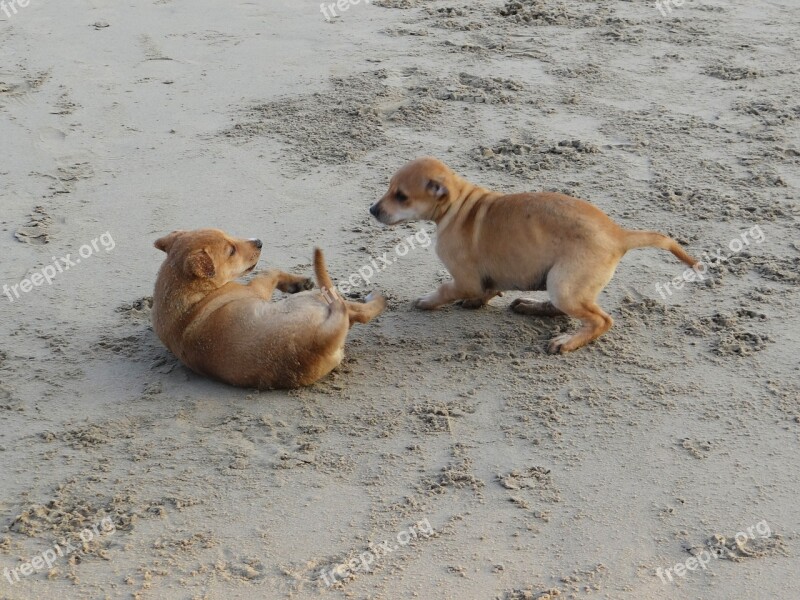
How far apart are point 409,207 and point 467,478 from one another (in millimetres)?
1907

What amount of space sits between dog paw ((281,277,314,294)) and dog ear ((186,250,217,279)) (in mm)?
663

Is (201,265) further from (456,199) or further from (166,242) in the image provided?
(456,199)

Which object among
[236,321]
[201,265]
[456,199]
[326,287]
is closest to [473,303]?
[456,199]

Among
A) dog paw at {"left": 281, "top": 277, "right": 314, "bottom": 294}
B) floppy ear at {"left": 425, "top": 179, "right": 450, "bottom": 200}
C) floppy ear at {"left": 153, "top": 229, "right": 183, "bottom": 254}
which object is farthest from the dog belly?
floppy ear at {"left": 153, "top": 229, "right": 183, "bottom": 254}

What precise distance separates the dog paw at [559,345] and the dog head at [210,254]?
168 cm

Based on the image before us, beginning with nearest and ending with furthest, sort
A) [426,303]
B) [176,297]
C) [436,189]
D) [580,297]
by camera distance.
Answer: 1. [176,297]
2. [580,297]
3. [436,189]
4. [426,303]

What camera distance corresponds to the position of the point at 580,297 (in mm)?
5488

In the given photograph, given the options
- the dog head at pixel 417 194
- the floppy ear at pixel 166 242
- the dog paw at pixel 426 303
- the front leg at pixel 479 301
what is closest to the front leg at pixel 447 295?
the dog paw at pixel 426 303

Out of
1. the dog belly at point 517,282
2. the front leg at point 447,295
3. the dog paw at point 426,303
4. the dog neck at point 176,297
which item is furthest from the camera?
the dog paw at point 426,303

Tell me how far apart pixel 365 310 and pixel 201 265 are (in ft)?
3.00

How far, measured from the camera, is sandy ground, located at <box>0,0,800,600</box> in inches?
166

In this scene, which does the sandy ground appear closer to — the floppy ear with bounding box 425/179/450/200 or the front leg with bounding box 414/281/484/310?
the front leg with bounding box 414/281/484/310

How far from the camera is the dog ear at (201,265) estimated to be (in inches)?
211

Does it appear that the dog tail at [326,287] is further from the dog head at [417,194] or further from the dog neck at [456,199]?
the dog neck at [456,199]
